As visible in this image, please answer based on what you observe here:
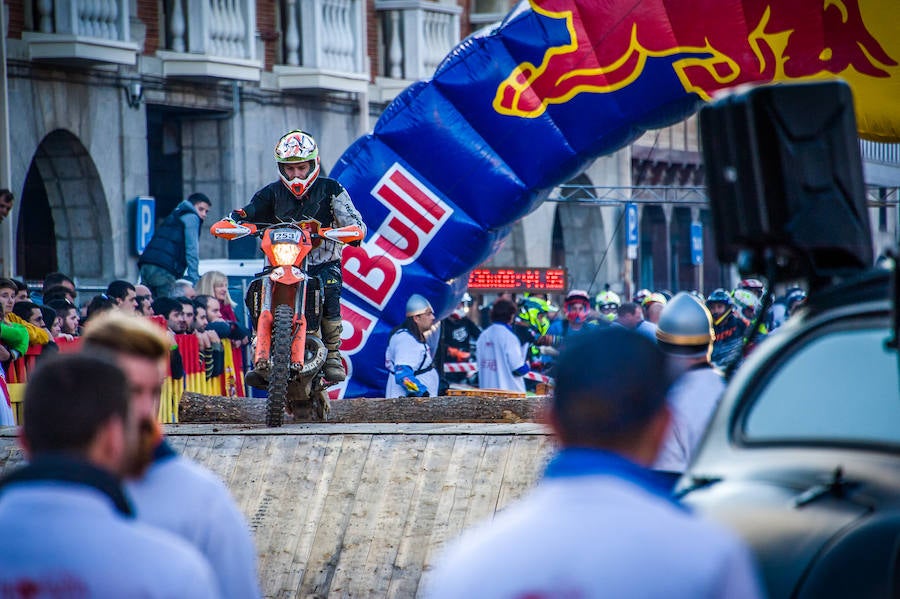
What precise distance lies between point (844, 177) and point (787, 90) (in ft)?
1.18

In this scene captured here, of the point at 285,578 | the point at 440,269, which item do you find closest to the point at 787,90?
the point at 285,578

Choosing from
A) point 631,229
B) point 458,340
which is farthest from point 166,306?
point 631,229

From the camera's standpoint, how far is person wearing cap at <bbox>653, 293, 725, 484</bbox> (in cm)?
590

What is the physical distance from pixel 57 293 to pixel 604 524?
11.4 meters

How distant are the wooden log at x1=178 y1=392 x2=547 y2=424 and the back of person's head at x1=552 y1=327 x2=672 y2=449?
A: 8.83m

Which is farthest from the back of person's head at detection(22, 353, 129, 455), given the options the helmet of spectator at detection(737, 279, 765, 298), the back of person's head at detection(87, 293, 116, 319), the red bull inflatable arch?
the helmet of spectator at detection(737, 279, 765, 298)

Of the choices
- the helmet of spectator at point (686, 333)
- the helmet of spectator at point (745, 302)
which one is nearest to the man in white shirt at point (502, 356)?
the helmet of spectator at point (745, 302)

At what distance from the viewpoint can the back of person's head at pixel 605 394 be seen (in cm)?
276

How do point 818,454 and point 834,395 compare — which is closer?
point 818,454

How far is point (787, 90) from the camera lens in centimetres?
493

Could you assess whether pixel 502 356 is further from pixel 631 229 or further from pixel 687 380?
pixel 631 229

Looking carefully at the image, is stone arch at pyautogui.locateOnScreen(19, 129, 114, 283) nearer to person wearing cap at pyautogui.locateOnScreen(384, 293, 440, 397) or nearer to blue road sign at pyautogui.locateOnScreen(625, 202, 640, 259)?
person wearing cap at pyautogui.locateOnScreen(384, 293, 440, 397)

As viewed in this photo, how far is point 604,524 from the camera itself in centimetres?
261

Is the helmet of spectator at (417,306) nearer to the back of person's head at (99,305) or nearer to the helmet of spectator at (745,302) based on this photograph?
the back of person's head at (99,305)
